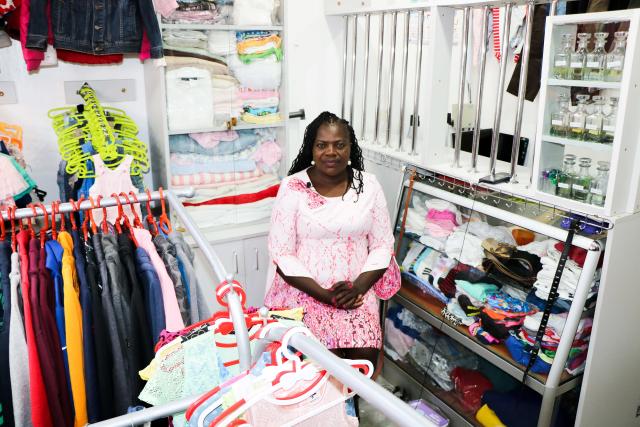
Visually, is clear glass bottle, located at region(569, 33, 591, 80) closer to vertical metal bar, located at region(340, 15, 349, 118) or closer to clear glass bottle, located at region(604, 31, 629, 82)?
clear glass bottle, located at region(604, 31, 629, 82)

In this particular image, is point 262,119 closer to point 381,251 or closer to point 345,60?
point 345,60

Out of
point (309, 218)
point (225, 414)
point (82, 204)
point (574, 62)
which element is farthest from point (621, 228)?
point (82, 204)

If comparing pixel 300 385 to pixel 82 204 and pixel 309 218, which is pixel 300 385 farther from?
pixel 309 218

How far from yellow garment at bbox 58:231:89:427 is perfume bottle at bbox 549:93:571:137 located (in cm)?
168

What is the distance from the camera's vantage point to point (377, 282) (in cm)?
259

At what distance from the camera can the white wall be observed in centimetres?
266

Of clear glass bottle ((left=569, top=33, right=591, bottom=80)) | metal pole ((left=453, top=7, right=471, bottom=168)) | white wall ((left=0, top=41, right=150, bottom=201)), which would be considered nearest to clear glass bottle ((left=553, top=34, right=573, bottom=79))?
clear glass bottle ((left=569, top=33, right=591, bottom=80))

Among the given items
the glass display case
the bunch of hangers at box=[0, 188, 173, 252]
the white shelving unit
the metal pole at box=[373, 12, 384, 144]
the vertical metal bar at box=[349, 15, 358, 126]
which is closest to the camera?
the bunch of hangers at box=[0, 188, 173, 252]

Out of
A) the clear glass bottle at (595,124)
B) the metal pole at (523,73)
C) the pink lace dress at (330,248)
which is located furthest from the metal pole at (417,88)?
the clear glass bottle at (595,124)

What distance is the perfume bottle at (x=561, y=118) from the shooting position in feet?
6.69

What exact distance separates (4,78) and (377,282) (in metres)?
1.98

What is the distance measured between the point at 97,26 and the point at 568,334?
2.32m

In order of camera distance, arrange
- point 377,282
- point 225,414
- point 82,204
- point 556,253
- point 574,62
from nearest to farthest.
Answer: point 225,414, point 82,204, point 574,62, point 556,253, point 377,282

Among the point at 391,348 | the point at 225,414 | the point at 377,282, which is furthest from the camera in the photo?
the point at 391,348
